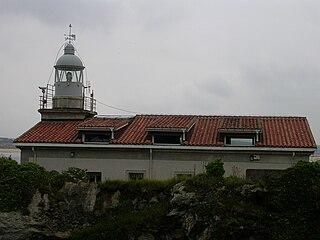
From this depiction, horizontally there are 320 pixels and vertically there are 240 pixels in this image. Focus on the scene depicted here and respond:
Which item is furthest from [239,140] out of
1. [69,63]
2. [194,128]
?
[69,63]

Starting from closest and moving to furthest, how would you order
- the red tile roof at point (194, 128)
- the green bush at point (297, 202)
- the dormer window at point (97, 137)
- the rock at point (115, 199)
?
the green bush at point (297, 202), the rock at point (115, 199), the red tile roof at point (194, 128), the dormer window at point (97, 137)

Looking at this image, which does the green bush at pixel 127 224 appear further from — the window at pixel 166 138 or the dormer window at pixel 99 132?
the dormer window at pixel 99 132

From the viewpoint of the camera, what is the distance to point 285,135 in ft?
83.2

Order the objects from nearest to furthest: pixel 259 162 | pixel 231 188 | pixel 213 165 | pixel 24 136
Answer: pixel 231 188 < pixel 213 165 < pixel 259 162 < pixel 24 136

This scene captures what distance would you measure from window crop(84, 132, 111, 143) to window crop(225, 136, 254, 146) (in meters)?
5.80

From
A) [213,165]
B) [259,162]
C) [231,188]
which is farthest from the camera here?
[259,162]

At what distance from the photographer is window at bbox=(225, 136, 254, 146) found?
2455 cm

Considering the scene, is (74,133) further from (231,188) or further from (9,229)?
(231,188)

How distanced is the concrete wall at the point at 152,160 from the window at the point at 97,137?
0.56 metres

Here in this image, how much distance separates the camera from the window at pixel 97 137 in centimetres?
2577

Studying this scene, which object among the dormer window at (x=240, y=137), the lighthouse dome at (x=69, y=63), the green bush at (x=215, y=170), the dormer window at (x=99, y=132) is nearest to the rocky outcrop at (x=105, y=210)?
the green bush at (x=215, y=170)

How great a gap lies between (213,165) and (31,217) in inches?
269

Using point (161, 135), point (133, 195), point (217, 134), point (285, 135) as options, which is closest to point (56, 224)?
point (133, 195)

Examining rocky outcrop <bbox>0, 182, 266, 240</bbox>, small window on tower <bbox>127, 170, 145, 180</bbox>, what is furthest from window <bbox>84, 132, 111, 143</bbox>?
rocky outcrop <bbox>0, 182, 266, 240</bbox>
